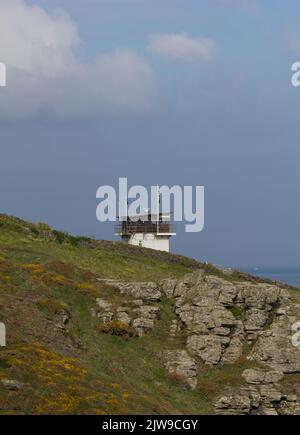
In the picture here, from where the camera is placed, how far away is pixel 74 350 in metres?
56.9

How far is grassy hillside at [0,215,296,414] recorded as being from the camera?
1798 inches

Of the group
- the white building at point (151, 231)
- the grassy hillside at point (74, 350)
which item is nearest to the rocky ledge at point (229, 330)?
the grassy hillside at point (74, 350)

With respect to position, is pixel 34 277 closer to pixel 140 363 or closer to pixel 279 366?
pixel 140 363

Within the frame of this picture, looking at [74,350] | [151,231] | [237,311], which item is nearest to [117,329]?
[74,350]

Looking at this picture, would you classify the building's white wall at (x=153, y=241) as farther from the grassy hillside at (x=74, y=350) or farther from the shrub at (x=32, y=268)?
the shrub at (x=32, y=268)

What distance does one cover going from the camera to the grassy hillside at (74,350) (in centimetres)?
4566

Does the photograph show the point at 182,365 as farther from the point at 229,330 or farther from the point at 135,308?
the point at 135,308

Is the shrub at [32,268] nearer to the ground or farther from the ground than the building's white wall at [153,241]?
nearer to the ground

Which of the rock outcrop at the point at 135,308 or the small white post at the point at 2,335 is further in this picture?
the rock outcrop at the point at 135,308

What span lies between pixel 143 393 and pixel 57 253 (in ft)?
98.1

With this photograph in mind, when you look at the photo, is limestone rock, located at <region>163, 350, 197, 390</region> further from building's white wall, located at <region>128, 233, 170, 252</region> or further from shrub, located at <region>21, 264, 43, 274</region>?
building's white wall, located at <region>128, 233, 170, 252</region>

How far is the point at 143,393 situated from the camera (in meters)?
53.0

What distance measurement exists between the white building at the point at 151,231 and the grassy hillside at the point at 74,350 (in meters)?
29.9

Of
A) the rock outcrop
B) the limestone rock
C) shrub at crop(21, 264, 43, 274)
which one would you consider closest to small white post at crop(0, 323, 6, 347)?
the rock outcrop
